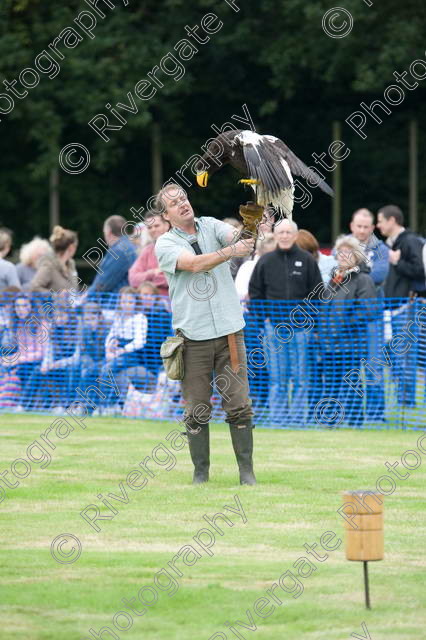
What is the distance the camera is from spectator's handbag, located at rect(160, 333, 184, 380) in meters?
8.57

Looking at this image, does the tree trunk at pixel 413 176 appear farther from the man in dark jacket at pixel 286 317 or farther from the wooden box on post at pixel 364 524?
the wooden box on post at pixel 364 524

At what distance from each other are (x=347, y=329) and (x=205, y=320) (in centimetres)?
402

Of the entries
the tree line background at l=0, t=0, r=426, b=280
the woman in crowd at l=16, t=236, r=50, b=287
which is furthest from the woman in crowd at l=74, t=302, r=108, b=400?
the tree line background at l=0, t=0, r=426, b=280

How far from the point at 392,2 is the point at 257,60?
12.0 ft

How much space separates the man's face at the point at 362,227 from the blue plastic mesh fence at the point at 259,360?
2.91ft

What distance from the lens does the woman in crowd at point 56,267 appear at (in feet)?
45.1

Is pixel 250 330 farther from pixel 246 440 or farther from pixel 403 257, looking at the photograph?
pixel 246 440

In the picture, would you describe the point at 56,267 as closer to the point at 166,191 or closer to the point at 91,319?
the point at 91,319

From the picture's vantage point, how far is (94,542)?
272 inches

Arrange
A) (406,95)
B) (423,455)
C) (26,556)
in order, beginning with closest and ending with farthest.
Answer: (26,556), (423,455), (406,95)

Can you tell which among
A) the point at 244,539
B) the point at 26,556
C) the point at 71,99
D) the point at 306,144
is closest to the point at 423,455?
the point at 244,539

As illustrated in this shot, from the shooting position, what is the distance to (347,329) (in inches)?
484

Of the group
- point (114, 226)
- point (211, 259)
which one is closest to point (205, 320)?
point (211, 259)

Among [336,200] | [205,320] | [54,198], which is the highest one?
[336,200]
